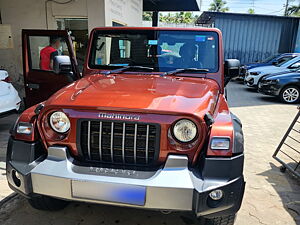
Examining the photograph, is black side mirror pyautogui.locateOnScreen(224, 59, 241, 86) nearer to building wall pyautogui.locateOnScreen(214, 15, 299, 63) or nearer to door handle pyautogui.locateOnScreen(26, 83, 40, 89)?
door handle pyautogui.locateOnScreen(26, 83, 40, 89)

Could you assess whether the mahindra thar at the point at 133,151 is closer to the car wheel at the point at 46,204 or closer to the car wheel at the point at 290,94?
the car wheel at the point at 46,204

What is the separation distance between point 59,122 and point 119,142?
20.9 inches

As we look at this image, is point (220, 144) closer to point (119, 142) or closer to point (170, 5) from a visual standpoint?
point (119, 142)

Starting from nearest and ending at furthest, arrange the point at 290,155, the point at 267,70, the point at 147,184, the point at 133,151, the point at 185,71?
1. the point at 147,184
2. the point at 133,151
3. the point at 185,71
4. the point at 290,155
5. the point at 267,70

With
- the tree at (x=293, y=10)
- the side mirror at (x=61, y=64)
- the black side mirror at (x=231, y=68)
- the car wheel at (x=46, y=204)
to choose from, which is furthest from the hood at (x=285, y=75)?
the tree at (x=293, y=10)

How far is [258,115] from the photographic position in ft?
23.4

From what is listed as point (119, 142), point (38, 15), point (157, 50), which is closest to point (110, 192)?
point (119, 142)

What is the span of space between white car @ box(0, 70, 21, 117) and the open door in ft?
1.07

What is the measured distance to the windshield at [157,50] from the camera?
3223mm

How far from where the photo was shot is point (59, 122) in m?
2.21

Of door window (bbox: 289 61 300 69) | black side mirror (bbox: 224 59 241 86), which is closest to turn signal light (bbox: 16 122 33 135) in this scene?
black side mirror (bbox: 224 59 241 86)

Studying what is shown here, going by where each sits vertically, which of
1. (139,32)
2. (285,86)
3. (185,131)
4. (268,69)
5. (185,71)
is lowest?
(285,86)

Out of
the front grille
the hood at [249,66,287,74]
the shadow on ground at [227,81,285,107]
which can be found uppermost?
the front grille

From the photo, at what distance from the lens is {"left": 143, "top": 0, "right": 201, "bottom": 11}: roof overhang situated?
45.9 ft
